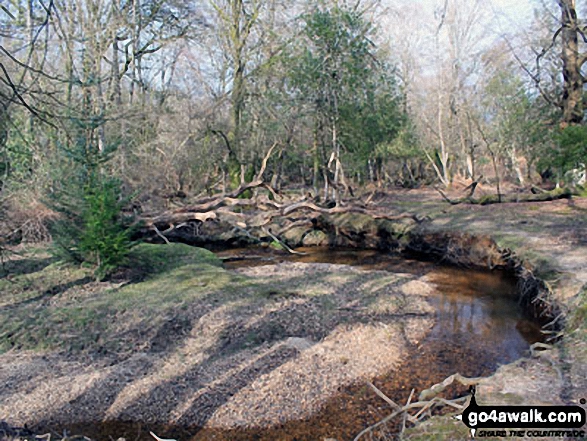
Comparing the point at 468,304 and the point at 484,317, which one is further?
the point at 468,304

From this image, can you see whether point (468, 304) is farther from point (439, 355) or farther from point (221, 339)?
point (221, 339)

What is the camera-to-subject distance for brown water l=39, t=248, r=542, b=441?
439cm

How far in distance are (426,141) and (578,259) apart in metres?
20.3

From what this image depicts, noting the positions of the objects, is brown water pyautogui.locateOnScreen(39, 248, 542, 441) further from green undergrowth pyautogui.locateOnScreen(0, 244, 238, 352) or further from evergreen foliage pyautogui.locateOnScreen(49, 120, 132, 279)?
evergreen foliage pyautogui.locateOnScreen(49, 120, 132, 279)

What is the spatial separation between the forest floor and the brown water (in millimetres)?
151

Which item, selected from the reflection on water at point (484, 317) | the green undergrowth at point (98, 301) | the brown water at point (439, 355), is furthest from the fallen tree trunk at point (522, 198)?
the green undergrowth at point (98, 301)

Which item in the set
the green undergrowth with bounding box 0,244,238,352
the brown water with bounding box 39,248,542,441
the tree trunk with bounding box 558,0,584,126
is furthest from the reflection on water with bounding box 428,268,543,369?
the tree trunk with bounding box 558,0,584,126

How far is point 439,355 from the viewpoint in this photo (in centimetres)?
605

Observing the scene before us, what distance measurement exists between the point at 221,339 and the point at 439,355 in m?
2.99

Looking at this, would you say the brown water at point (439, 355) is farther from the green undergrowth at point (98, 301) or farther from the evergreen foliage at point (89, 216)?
the evergreen foliage at point (89, 216)

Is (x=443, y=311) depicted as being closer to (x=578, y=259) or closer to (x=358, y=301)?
(x=358, y=301)

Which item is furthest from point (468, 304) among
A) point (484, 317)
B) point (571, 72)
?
A: point (571, 72)

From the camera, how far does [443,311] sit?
25.7 feet

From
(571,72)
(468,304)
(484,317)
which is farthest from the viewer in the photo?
(571,72)
